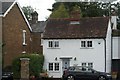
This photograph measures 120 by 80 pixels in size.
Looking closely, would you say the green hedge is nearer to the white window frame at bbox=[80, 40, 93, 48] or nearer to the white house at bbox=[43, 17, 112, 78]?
the white house at bbox=[43, 17, 112, 78]

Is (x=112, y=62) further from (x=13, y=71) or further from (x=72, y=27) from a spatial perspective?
(x=13, y=71)

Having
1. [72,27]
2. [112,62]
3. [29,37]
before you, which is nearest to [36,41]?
[29,37]

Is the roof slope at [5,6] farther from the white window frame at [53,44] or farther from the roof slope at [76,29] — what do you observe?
the white window frame at [53,44]

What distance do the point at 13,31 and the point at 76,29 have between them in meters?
5.68

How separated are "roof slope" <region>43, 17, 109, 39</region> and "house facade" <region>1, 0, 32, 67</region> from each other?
8.91ft

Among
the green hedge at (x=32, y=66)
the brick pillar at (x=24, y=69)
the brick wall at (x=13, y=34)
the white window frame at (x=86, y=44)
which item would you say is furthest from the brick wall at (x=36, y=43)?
the brick pillar at (x=24, y=69)

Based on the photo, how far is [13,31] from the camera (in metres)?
33.5

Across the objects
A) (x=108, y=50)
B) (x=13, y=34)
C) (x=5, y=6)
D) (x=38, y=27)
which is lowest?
(x=108, y=50)

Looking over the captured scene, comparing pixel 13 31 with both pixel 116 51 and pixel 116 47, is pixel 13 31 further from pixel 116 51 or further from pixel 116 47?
pixel 116 51

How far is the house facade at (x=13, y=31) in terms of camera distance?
32.2 meters

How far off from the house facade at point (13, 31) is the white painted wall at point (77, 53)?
2.95 meters

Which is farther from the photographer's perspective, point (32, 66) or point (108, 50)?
point (108, 50)

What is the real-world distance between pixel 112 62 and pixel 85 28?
4.16m

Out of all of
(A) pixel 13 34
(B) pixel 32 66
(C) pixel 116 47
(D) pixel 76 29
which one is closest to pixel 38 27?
(A) pixel 13 34
